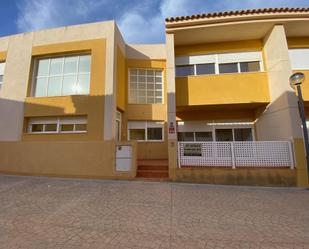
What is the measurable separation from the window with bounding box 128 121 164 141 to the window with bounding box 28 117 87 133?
3412mm

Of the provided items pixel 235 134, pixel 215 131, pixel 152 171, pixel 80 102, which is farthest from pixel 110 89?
pixel 235 134

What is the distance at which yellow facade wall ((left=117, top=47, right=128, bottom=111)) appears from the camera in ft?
37.1

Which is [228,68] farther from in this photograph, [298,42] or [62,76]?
[62,76]

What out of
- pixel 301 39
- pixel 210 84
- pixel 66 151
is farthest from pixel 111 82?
pixel 301 39

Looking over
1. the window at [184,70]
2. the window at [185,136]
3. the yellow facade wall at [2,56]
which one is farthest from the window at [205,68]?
the yellow facade wall at [2,56]

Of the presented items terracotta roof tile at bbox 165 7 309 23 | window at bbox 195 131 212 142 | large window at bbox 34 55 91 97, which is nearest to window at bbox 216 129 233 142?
window at bbox 195 131 212 142

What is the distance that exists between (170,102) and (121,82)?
468 cm

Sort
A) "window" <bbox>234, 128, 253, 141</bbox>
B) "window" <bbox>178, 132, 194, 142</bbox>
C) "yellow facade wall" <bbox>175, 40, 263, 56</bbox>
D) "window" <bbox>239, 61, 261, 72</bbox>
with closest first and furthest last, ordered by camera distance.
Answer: "window" <bbox>239, 61, 261, 72</bbox>, "yellow facade wall" <bbox>175, 40, 263, 56</bbox>, "window" <bbox>234, 128, 253, 141</bbox>, "window" <bbox>178, 132, 194, 142</bbox>

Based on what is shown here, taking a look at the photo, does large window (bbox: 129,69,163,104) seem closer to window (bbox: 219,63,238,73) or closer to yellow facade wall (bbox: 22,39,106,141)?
yellow facade wall (bbox: 22,39,106,141)

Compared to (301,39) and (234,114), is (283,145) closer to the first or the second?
(234,114)

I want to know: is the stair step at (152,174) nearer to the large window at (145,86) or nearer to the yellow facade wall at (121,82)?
the yellow facade wall at (121,82)

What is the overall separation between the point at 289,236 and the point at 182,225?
209cm

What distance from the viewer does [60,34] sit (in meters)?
11.2

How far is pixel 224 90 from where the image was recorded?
9.48 m
